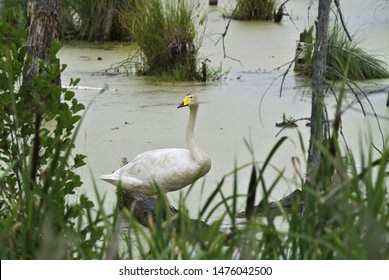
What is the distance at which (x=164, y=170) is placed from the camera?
5.16 m

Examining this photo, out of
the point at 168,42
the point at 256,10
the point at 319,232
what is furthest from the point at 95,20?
the point at 319,232

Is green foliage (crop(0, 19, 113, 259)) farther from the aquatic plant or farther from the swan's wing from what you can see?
the aquatic plant

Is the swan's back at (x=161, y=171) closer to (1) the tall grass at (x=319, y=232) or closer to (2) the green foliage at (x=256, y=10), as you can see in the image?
(1) the tall grass at (x=319, y=232)

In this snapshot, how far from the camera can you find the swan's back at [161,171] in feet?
16.9

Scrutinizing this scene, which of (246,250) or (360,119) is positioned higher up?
(246,250)

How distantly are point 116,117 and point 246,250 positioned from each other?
4.94 meters

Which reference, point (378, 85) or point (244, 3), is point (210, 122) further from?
point (244, 3)

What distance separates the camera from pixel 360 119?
271 inches

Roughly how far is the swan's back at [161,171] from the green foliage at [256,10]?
6.66m

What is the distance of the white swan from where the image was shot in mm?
5141

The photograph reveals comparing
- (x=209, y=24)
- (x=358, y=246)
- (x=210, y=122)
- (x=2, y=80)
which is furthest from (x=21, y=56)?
(x=209, y=24)

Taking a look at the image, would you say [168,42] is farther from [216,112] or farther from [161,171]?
[161,171]

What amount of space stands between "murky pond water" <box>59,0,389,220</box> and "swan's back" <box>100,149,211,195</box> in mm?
113

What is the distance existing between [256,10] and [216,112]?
15.7 ft
